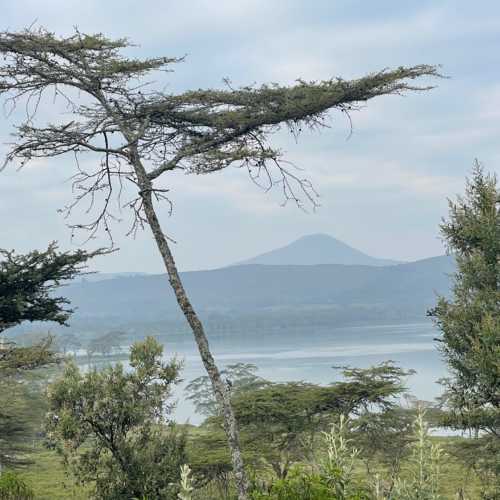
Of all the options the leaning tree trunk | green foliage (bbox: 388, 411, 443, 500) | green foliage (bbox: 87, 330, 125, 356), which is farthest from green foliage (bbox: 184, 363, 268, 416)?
green foliage (bbox: 87, 330, 125, 356)

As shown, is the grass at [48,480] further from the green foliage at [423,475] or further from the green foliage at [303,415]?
the green foliage at [423,475]

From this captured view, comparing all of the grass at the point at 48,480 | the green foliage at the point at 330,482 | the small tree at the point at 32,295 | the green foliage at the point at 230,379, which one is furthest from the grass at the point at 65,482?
the green foliage at the point at 330,482

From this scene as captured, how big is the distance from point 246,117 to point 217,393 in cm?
608

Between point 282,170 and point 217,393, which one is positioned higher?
point 282,170

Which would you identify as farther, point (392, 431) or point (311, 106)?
point (392, 431)

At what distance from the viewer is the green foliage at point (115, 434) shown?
14.4 m

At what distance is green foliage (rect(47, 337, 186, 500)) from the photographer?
1440 cm

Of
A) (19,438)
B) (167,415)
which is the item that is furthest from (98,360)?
(167,415)

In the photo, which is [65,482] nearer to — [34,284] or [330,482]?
[34,284]

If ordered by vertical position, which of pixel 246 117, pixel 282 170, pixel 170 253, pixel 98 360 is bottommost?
pixel 98 360

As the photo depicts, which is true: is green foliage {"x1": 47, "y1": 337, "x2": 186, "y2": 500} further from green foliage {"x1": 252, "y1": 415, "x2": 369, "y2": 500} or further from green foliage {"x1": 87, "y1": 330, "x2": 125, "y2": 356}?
green foliage {"x1": 87, "y1": 330, "x2": 125, "y2": 356}

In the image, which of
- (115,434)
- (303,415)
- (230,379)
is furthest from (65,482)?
(115,434)

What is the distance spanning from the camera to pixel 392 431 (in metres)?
25.3

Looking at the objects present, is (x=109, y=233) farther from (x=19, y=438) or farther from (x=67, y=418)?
(x=19, y=438)
